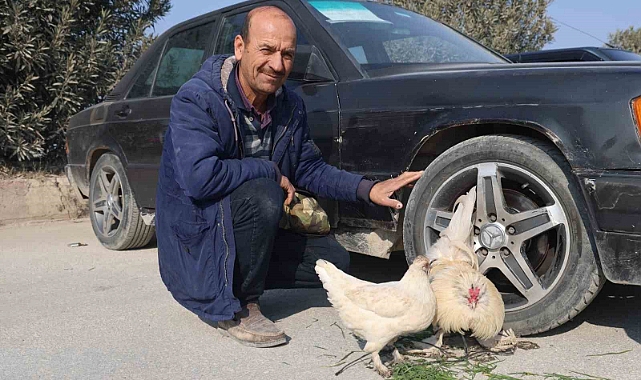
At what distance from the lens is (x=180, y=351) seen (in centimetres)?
302

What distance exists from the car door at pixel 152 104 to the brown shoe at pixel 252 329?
A: 175 cm

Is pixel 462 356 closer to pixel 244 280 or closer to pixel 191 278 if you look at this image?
pixel 244 280

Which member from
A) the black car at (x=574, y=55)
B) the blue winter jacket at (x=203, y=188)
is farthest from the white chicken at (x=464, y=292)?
the black car at (x=574, y=55)

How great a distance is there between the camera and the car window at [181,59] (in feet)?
15.4

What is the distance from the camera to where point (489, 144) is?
299 centimetres

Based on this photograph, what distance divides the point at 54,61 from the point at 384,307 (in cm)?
589

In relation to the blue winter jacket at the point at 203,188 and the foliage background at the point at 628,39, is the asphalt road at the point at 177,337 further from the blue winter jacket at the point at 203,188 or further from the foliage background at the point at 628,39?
the foliage background at the point at 628,39

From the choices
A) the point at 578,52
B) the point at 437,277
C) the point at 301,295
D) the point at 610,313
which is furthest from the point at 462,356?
the point at 578,52

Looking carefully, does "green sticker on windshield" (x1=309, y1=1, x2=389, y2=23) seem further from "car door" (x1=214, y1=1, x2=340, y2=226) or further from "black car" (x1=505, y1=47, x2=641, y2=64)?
"black car" (x1=505, y1=47, x2=641, y2=64)

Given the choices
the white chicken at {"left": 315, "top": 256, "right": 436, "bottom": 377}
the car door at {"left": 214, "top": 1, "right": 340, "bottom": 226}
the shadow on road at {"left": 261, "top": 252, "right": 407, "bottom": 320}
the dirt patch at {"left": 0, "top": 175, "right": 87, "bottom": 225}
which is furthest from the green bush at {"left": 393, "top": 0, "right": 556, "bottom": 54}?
the white chicken at {"left": 315, "top": 256, "right": 436, "bottom": 377}

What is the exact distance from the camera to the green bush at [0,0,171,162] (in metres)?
6.88

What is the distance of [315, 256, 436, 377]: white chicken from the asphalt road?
188 mm

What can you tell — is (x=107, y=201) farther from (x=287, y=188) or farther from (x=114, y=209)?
(x=287, y=188)

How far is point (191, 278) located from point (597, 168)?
71.1 inches
